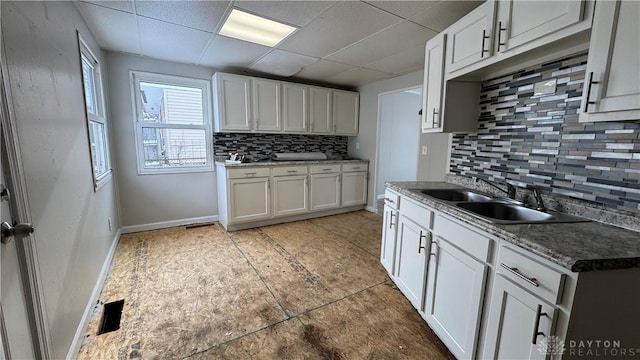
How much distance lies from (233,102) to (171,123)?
87cm

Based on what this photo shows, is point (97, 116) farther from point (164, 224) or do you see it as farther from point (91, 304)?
point (91, 304)

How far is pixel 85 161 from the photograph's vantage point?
195cm

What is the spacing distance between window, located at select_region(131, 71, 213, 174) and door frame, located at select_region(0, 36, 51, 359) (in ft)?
8.48

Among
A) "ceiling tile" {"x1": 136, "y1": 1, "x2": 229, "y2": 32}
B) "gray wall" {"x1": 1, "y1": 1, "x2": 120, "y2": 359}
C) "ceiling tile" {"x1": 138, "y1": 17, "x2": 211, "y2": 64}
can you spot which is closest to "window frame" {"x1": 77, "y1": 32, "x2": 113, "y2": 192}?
"gray wall" {"x1": 1, "y1": 1, "x2": 120, "y2": 359}

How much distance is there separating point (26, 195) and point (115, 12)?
1.83 metres

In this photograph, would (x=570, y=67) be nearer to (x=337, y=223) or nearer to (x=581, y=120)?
(x=581, y=120)

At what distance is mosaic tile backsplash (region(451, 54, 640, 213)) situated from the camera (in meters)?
1.27

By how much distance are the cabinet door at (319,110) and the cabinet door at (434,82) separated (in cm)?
219

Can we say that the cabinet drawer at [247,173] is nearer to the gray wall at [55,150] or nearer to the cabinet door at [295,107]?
the cabinet door at [295,107]

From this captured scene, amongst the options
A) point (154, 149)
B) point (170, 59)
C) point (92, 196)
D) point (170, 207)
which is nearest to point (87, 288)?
point (92, 196)

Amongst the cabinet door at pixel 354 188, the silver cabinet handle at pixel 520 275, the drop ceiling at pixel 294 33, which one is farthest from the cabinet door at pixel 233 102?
the silver cabinet handle at pixel 520 275

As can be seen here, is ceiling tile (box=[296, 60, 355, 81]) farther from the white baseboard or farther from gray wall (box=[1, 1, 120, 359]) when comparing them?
the white baseboard

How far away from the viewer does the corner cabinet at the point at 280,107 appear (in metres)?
3.54

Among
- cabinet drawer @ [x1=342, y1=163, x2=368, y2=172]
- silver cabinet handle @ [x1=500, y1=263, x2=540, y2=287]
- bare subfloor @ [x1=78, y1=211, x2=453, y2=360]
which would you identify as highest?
cabinet drawer @ [x1=342, y1=163, x2=368, y2=172]
